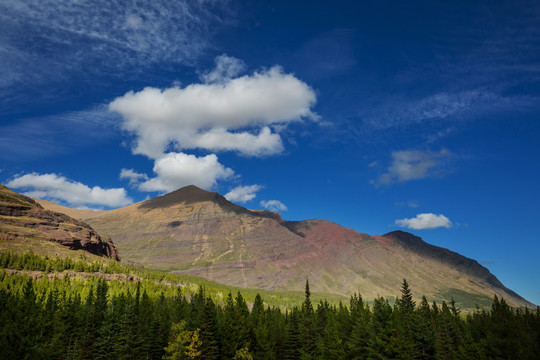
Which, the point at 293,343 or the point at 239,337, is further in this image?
the point at 293,343

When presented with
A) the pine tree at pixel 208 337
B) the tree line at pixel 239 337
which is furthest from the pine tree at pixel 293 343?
the pine tree at pixel 208 337

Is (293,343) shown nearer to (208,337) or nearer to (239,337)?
(239,337)

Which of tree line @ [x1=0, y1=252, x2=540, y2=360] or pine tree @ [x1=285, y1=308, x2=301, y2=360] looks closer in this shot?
tree line @ [x1=0, y1=252, x2=540, y2=360]

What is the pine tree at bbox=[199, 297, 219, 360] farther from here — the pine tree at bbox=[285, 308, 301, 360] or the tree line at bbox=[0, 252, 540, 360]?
the pine tree at bbox=[285, 308, 301, 360]

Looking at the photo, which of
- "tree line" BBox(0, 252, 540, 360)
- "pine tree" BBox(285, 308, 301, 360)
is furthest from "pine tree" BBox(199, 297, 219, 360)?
"pine tree" BBox(285, 308, 301, 360)

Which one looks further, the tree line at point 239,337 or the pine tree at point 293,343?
the pine tree at point 293,343

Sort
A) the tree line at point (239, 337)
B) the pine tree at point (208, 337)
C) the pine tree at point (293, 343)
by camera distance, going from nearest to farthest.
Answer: the tree line at point (239, 337) → the pine tree at point (208, 337) → the pine tree at point (293, 343)

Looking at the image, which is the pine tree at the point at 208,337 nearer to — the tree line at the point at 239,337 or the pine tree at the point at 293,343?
the tree line at the point at 239,337

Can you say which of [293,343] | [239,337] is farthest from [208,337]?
[293,343]

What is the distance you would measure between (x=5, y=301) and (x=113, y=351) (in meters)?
22.5

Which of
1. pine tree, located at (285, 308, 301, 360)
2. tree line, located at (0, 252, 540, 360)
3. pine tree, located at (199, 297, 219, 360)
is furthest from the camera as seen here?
pine tree, located at (285, 308, 301, 360)

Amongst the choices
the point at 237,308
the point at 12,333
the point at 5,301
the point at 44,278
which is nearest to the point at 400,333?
the point at 237,308

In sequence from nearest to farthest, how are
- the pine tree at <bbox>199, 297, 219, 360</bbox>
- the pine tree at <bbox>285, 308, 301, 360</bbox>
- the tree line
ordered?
the tree line, the pine tree at <bbox>199, 297, 219, 360</bbox>, the pine tree at <bbox>285, 308, 301, 360</bbox>

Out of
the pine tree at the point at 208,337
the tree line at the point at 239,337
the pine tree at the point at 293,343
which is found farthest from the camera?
the pine tree at the point at 293,343
